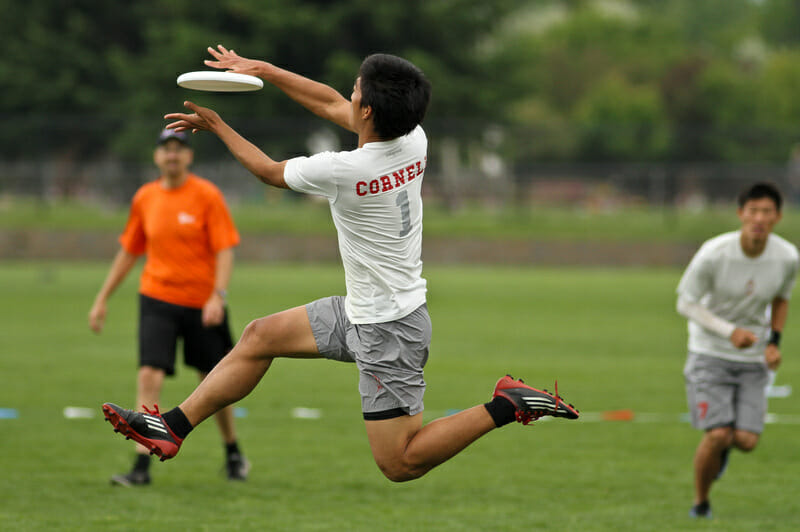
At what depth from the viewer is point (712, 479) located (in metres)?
7.47

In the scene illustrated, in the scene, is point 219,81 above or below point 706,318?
above

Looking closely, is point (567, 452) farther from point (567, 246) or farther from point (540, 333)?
point (567, 246)

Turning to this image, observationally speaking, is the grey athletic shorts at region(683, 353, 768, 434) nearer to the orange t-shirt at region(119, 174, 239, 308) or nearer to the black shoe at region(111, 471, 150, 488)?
the orange t-shirt at region(119, 174, 239, 308)

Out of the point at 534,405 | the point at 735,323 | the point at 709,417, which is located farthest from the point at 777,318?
the point at 534,405

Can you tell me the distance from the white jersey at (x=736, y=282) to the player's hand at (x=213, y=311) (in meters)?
3.20

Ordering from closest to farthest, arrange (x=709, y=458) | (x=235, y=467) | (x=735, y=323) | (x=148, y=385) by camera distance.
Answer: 1. (x=709, y=458)
2. (x=735, y=323)
3. (x=148, y=385)
4. (x=235, y=467)

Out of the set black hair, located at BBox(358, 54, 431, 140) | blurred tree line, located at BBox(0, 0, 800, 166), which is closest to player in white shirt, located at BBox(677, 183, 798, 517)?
black hair, located at BBox(358, 54, 431, 140)

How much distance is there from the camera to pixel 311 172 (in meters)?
5.36

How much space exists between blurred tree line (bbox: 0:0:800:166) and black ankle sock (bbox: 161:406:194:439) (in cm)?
3000

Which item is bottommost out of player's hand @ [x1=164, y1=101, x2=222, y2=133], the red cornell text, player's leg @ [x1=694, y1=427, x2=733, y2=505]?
player's leg @ [x1=694, y1=427, x2=733, y2=505]

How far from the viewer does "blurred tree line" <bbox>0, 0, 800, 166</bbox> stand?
35.7 meters

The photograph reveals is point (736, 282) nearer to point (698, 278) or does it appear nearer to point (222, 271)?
→ point (698, 278)

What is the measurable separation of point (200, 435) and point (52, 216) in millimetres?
25044

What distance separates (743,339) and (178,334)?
3.99 meters
